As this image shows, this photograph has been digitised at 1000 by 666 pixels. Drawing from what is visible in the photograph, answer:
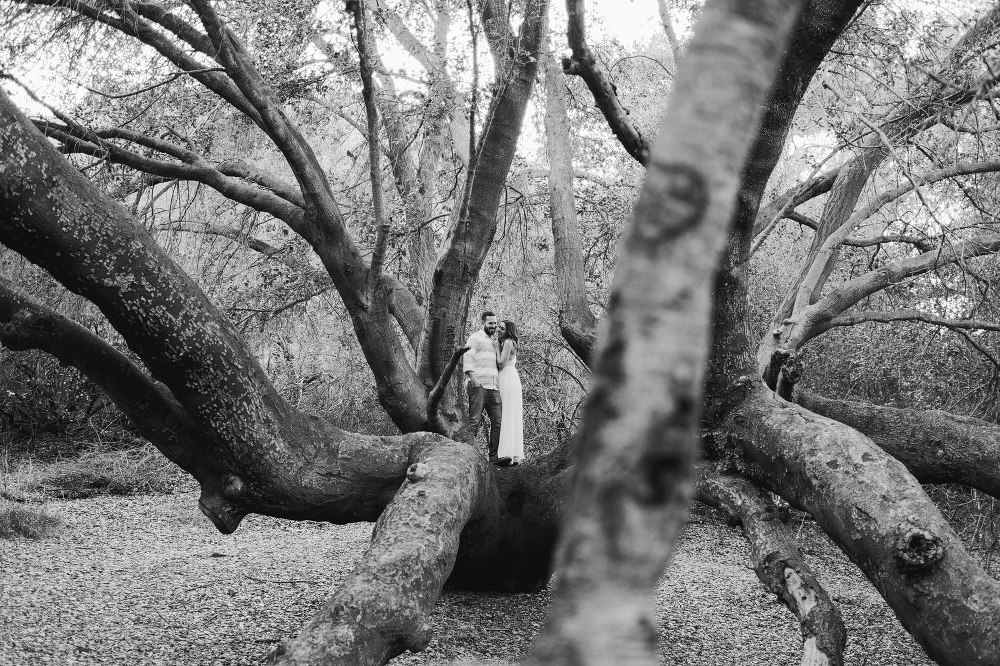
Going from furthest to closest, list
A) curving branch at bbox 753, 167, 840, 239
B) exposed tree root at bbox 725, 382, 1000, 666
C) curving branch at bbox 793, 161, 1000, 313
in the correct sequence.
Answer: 1. curving branch at bbox 753, 167, 840, 239
2. curving branch at bbox 793, 161, 1000, 313
3. exposed tree root at bbox 725, 382, 1000, 666

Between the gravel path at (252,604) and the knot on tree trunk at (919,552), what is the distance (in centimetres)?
193

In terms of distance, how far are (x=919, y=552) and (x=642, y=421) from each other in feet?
10.8

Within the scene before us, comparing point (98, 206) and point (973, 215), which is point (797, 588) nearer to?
point (98, 206)

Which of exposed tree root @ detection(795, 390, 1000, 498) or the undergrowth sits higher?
exposed tree root @ detection(795, 390, 1000, 498)

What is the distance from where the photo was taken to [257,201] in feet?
23.6

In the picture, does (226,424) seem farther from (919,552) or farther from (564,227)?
(564,227)

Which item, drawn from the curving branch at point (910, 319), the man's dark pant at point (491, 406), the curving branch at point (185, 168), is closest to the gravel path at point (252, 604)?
the man's dark pant at point (491, 406)

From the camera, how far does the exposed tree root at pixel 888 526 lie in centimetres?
352

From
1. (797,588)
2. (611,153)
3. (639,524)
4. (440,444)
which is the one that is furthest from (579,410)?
(639,524)

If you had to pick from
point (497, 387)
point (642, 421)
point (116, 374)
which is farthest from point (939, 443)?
point (642, 421)

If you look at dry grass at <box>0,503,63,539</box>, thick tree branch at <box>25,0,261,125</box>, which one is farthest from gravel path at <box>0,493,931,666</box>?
thick tree branch at <box>25,0,261,125</box>

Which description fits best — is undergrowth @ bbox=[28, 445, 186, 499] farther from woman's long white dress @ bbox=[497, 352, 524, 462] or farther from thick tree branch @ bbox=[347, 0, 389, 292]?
thick tree branch @ bbox=[347, 0, 389, 292]

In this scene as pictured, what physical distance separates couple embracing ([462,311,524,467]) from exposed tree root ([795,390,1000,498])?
2.76 meters

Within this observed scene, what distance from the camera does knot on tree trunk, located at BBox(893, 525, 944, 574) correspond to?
3.61m
